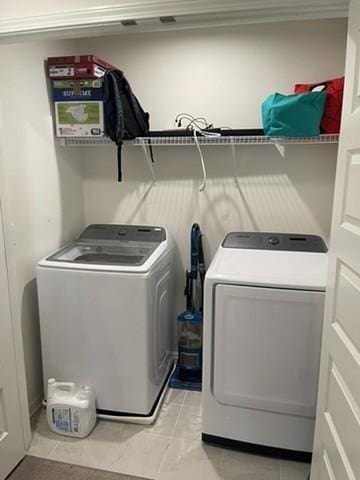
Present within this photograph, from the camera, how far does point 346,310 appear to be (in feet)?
3.84

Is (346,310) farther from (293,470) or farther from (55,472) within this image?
(55,472)

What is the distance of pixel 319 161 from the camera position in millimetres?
2408

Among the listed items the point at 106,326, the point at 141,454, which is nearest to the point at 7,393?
the point at 106,326

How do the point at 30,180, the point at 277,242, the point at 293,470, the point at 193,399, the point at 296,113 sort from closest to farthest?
the point at 293,470 < the point at 296,113 < the point at 30,180 < the point at 277,242 < the point at 193,399

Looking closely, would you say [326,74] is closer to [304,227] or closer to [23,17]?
[304,227]

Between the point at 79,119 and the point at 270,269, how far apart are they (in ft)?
4.81

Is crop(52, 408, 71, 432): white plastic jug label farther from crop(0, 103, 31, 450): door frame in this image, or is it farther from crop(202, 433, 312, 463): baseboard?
crop(202, 433, 312, 463): baseboard

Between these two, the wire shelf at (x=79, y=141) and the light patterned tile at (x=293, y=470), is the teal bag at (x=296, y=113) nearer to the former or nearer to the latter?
the wire shelf at (x=79, y=141)

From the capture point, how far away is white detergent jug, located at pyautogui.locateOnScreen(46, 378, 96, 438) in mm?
2061

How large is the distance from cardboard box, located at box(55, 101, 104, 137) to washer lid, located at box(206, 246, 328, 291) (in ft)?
3.59

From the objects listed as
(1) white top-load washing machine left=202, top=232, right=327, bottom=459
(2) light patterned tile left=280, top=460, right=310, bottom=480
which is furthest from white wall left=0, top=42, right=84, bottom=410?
(2) light patterned tile left=280, top=460, right=310, bottom=480

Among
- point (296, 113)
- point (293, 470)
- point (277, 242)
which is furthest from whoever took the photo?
point (277, 242)

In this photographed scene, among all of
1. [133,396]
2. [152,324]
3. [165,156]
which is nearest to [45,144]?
[165,156]

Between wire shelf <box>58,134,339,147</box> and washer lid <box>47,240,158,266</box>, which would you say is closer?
wire shelf <box>58,134,339,147</box>
